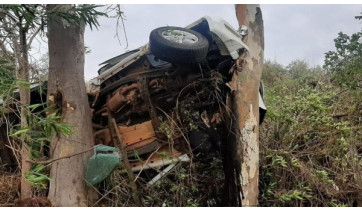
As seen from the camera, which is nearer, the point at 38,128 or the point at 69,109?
the point at 38,128

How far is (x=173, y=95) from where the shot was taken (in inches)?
213

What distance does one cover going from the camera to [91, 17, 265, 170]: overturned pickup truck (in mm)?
5012

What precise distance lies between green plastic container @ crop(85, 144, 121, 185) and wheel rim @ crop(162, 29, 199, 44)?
1.49 metres

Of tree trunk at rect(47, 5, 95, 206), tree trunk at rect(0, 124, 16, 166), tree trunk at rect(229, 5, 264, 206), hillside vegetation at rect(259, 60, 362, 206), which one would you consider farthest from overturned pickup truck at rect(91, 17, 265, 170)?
tree trunk at rect(0, 124, 16, 166)

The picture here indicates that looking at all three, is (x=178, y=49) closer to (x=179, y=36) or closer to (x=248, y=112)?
(x=179, y=36)

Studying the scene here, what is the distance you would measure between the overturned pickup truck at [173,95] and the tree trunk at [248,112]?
195 millimetres

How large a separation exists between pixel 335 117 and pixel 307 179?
205 cm

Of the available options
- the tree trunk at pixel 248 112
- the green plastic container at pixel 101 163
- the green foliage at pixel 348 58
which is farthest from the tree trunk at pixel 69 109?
the green foliage at pixel 348 58

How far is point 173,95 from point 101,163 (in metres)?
1.24

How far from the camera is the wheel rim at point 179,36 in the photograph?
482 cm

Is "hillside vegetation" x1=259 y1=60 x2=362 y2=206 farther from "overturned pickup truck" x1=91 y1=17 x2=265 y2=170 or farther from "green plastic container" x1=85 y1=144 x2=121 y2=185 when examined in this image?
"green plastic container" x1=85 y1=144 x2=121 y2=185

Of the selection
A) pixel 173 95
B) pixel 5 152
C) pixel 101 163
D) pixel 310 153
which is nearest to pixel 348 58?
pixel 310 153

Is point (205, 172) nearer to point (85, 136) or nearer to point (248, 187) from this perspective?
point (248, 187)

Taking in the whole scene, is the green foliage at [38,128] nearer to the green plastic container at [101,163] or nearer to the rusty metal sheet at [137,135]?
the green plastic container at [101,163]
